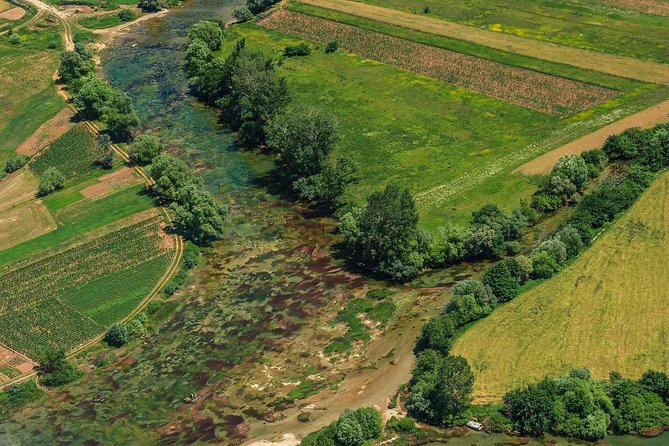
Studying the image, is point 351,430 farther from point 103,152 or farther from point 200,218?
point 103,152

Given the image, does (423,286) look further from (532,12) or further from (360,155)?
(532,12)

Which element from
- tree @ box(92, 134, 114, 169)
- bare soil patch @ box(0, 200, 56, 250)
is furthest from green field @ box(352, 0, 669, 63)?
bare soil patch @ box(0, 200, 56, 250)

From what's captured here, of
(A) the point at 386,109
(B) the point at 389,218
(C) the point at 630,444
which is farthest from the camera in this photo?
(A) the point at 386,109

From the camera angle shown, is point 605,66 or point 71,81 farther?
point 71,81

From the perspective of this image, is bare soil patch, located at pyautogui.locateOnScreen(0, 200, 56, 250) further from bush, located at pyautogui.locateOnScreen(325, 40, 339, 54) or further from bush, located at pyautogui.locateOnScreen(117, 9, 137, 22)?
bush, located at pyautogui.locateOnScreen(117, 9, 137, 22)

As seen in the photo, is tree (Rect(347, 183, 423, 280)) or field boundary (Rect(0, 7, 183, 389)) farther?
tree (Rect(347, 183, 423, 280))

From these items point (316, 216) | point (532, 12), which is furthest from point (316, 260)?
point (532, 12)
